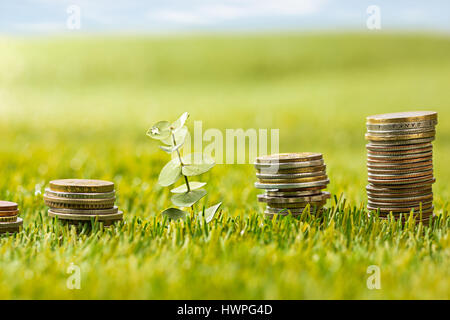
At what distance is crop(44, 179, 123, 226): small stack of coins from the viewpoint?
3.68m

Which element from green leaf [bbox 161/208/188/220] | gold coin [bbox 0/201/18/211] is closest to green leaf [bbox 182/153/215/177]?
green leaf [bbox 161/208/188/220]

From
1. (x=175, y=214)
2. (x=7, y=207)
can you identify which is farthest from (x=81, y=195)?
(x=175, y=214)

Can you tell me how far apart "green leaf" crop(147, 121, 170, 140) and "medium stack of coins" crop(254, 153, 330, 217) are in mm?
701

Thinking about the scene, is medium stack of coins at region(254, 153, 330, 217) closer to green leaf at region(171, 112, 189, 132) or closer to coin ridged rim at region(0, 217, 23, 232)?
green leaf at region(171, 112, 189, 132)

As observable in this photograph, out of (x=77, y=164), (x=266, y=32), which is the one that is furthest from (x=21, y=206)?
(x=266, y=32)

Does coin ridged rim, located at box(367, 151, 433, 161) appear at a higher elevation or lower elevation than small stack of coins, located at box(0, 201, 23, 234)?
higher

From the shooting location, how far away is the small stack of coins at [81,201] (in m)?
3.68

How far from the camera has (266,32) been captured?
125ft

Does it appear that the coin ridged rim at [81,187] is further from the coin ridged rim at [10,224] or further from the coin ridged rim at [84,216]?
the coin ridged rim at [10,224]

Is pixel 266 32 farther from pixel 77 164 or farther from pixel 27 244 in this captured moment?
pixel 27 244

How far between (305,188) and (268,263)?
3.52ft

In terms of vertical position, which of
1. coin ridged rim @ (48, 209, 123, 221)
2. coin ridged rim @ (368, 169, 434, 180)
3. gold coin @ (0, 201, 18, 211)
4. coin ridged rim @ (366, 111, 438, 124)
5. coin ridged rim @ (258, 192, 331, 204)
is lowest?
coin ridged rim @ (48, 209, 123, 221)

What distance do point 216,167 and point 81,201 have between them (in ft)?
10.8

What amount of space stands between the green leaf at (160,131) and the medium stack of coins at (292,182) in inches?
27.6
